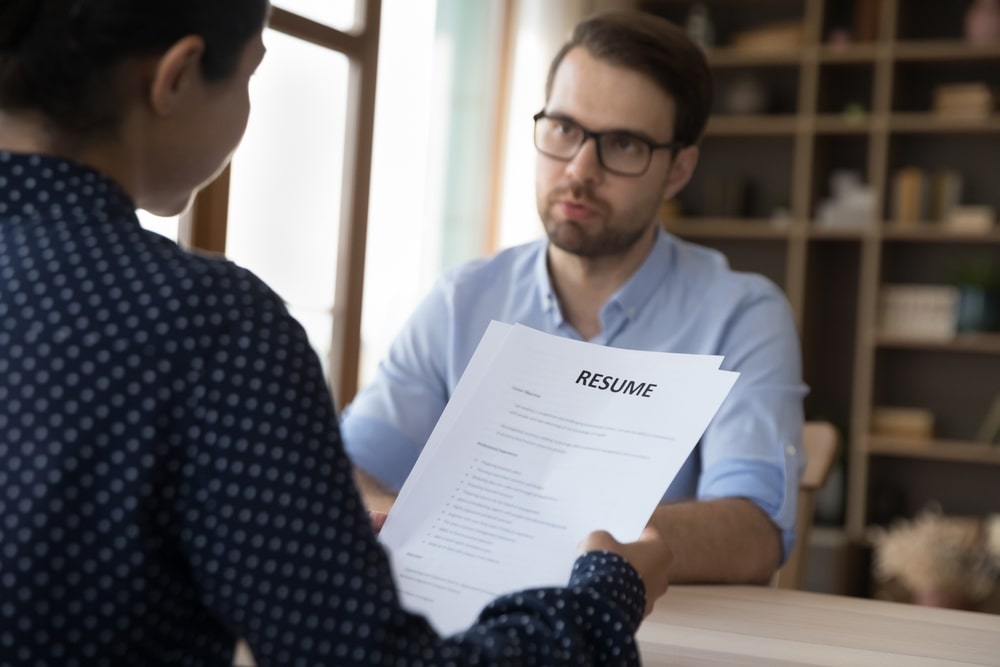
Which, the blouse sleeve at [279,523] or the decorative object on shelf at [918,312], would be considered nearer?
the blouse sleeve at [279,523]

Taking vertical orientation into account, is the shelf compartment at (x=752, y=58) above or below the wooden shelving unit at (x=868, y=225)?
above

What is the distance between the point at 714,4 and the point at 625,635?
5150mm

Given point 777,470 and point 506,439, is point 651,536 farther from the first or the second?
point 777,470

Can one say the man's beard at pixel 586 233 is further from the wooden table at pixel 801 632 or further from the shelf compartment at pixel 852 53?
the shelf compartment at pixel 852 53

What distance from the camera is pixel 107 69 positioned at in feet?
2.26

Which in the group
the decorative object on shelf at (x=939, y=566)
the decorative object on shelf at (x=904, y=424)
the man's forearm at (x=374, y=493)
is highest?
the man's forearm at (x=374, y=493)

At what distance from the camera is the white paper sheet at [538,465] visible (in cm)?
99

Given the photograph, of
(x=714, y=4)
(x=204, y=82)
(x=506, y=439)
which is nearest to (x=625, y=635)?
(x=506, y=439)

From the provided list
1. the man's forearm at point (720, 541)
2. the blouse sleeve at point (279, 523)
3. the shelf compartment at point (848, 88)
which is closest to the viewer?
the blouse sleeve at point (279, 523)

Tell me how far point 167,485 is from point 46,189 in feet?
0.63

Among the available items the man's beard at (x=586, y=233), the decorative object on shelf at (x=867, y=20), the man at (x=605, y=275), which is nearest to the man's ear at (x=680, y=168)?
the man at (x=605, y=275)

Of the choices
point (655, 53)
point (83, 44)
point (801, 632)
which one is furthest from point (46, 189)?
point (655, 53)

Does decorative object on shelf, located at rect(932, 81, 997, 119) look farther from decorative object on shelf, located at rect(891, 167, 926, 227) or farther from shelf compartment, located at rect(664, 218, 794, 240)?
shelf compartment, located at rect(664, 218, 794, 240)

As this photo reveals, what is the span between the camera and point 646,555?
0.90 m
